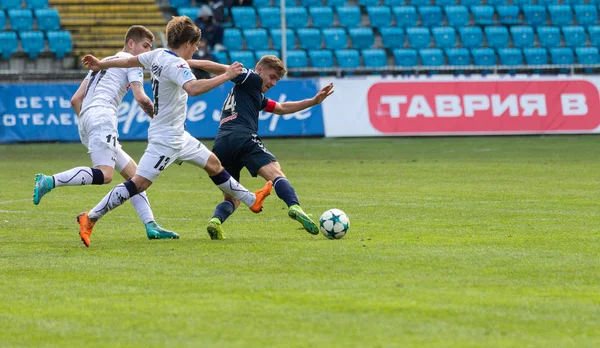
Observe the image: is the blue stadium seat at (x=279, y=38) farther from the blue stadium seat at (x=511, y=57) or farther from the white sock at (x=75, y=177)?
the white sock at (x=75, y=177)

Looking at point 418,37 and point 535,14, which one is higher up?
point 535,14

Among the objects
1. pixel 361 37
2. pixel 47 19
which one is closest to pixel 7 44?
pixel 47 19

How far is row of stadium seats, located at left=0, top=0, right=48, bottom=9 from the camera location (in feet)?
98.0

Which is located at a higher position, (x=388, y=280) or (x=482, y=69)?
(x=388, y=280)

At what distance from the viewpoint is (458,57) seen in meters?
31.3

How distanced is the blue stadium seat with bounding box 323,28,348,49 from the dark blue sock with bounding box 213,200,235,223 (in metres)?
21.2

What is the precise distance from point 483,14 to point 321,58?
5.52 meters

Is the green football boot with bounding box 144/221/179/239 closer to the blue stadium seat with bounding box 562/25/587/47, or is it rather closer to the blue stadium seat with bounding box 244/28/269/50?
the blue stadium seat with bounding box 244/28/269/50

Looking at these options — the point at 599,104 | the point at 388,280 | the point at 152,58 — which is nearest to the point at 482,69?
the point at 599,104

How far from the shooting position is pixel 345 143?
83.0ft

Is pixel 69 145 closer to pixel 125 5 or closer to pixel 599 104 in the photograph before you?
pixel 125 5

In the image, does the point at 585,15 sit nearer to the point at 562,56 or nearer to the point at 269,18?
the point at 562,56

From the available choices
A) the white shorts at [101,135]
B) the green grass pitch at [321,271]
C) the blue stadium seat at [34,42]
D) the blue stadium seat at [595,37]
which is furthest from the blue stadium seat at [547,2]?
the white shorts at [101,135]

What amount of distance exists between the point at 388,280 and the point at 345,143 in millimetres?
17946
